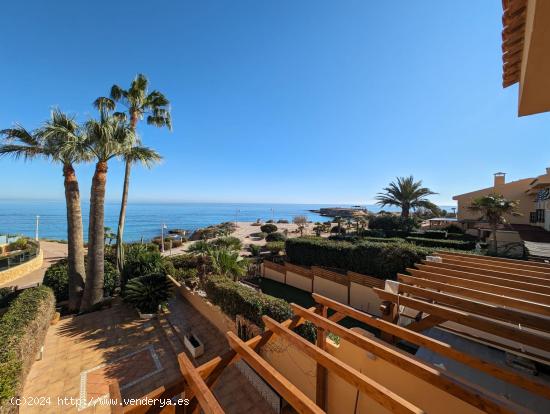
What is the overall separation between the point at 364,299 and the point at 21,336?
11160mm

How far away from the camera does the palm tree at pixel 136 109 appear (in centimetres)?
1173

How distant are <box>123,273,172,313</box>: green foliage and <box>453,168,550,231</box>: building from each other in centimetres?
2156

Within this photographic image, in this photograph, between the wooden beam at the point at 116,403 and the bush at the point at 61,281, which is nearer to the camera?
the wooden beam at the point at 116,403

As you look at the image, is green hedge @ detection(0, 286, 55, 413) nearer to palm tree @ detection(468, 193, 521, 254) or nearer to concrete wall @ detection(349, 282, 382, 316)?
concrete wall @ detection(349, 282, 382, 316)

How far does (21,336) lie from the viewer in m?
5.42

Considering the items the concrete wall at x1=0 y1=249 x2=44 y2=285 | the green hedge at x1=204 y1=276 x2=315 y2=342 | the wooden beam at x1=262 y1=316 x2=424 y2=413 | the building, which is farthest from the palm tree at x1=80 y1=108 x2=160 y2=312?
the building

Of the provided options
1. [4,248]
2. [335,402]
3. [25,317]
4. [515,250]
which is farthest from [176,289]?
[4,248]

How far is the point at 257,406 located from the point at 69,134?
10436 mm

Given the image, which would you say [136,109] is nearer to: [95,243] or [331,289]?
[95,243]

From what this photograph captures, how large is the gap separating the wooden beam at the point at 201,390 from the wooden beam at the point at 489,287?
4.69m

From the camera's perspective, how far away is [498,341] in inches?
175

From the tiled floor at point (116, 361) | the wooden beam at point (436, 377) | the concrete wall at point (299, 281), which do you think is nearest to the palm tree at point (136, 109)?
the tiled floor at point (116, 361)

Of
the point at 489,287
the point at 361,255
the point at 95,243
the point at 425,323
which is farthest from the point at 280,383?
the point at 361,255

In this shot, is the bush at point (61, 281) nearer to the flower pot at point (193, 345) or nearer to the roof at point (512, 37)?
the flower pot at point (193, 345)
